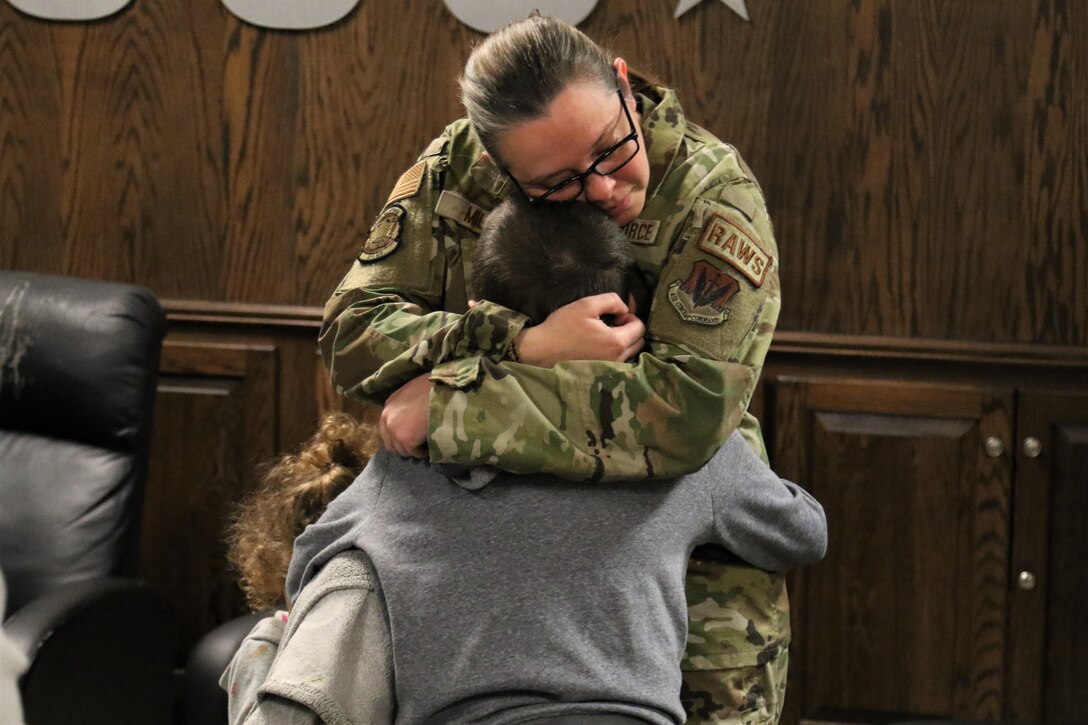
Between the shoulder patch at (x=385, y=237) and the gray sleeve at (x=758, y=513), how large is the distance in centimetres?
53

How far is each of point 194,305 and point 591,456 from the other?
5.17ft

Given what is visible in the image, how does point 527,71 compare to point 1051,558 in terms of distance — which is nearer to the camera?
Answer: point 527,71

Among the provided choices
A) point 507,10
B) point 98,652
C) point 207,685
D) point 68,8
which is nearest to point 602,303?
point 207,685

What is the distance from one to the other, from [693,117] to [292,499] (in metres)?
1.28

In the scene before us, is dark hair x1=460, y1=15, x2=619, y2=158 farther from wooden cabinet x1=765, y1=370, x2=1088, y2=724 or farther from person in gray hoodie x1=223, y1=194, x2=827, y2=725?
wooden cabinet x1=765, y1=370, x2=1088, y2=724

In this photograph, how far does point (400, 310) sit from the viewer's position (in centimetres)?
164

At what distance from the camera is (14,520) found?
2.25 meters

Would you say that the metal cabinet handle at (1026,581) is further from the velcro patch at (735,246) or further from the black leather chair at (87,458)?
the black leather chair at (87,458)

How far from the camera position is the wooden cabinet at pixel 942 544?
98.7 inches

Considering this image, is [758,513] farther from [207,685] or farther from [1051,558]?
[1051,558]

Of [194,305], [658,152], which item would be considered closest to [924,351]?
[658,152]

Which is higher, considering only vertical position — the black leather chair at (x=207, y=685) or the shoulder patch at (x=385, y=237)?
the shoulder patch at (x=385, y=237)

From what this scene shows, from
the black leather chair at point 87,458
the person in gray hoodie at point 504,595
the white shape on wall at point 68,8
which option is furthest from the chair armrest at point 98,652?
the white shape on wall at point 68,8

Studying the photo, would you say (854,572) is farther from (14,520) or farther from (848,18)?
(14,520)
